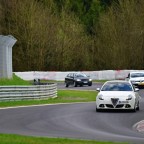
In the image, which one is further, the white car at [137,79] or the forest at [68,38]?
the forest at [68,38]

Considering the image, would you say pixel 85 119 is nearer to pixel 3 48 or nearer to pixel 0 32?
pixel 3 48

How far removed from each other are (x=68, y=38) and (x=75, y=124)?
57.7 metres

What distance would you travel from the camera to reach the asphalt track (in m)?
16.2

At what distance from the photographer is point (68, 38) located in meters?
77.0

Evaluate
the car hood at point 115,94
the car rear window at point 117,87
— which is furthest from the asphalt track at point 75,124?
Answer: the car rear window at point 117,87

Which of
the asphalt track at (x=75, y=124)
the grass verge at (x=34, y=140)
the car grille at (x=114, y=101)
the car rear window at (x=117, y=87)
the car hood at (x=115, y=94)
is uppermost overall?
the car rear window at (x=117, y=87)

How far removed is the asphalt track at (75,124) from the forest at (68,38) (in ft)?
159

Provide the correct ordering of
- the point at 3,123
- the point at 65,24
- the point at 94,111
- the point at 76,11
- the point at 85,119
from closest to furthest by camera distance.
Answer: the point at 3,123
the point at 85,119
the point at 94,111
the point at 65,24
the point at 76,11

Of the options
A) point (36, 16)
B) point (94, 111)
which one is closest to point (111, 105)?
point (94, 111)

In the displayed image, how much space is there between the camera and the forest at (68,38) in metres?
74.7

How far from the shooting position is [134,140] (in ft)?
48.9

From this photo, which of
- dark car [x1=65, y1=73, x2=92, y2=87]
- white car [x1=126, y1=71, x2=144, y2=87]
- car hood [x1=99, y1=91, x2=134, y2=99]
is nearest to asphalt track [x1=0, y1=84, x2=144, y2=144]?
car hood [x1=99, y1=91, x2=134, y2=99]

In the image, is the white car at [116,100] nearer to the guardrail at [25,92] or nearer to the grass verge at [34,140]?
the guardrail at [25,92]

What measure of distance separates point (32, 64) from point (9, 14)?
7.19 metres
